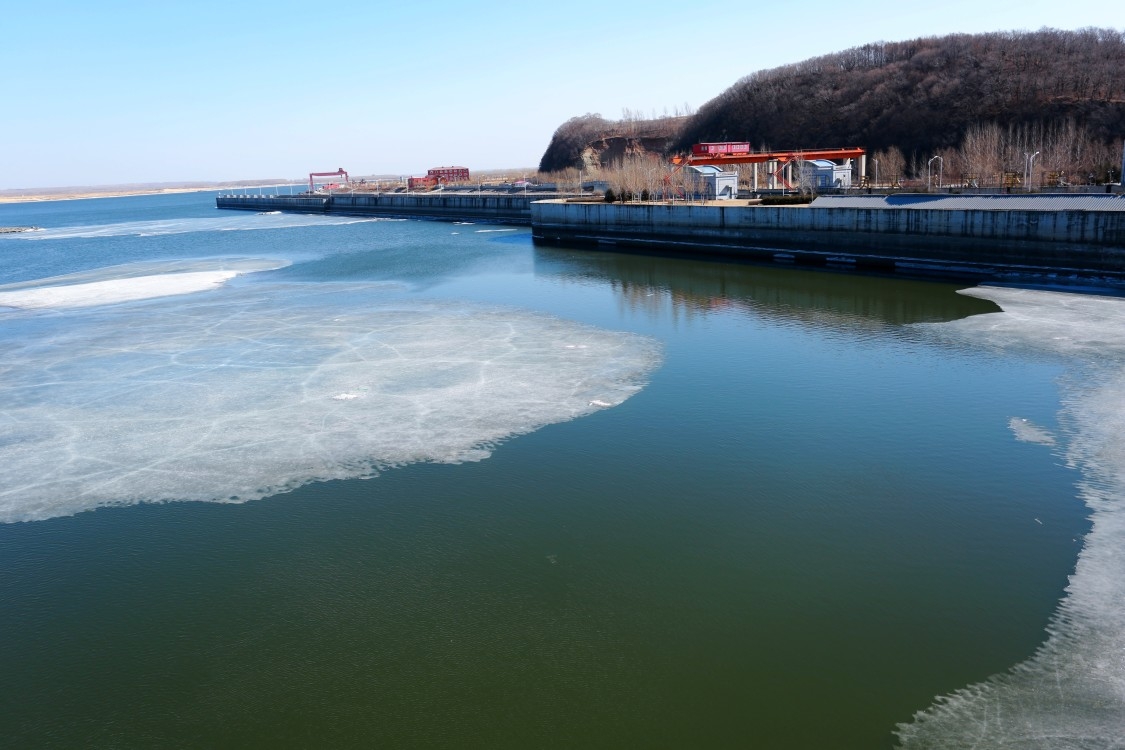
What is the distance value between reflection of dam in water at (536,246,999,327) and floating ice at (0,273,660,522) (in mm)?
6086

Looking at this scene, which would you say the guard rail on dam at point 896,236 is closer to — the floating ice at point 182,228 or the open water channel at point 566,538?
the open water channel at point 566,538

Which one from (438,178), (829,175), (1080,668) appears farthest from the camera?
(438,178)

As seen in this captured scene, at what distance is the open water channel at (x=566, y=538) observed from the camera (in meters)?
7.29

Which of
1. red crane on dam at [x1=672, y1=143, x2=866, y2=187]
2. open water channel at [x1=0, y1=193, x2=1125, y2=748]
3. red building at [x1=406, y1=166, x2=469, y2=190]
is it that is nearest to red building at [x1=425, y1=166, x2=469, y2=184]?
red building at [x1=406, y1=166, x2=469, y2=190]

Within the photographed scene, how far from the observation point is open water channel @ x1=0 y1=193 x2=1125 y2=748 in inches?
287

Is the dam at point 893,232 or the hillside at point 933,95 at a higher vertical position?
the hillside at point 933,95

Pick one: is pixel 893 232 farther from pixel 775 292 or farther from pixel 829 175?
pixel 829 175

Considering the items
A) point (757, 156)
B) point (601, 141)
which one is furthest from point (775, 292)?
point (601, 141)

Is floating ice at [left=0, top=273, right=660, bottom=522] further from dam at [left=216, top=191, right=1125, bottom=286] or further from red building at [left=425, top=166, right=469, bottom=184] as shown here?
red building at [left=425, top=166, right=469, bottom=184]

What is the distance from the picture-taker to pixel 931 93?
68.1 meters

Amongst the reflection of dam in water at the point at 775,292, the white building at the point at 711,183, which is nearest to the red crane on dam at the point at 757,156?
the white building at the point at 711,183

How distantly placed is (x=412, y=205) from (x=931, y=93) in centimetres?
4581

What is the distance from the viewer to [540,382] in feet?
54.0

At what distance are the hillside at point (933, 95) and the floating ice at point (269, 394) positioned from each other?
47680 millimetres
